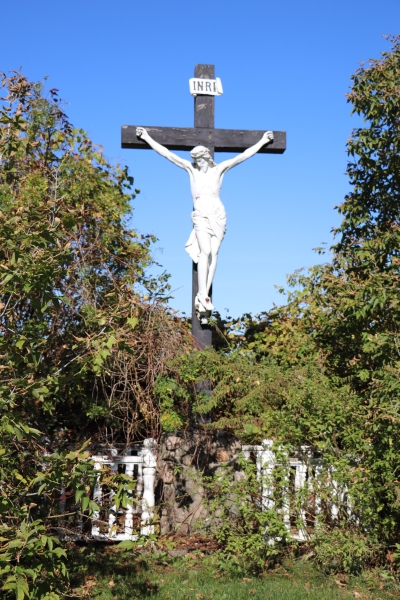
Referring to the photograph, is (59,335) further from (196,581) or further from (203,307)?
(196,581)

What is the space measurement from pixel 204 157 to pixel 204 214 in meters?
0.62

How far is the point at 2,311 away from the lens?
5500mm

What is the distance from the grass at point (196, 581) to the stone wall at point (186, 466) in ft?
1.65

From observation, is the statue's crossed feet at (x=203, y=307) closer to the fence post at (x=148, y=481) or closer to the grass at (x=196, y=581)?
the fence post at (x=148, y=481)

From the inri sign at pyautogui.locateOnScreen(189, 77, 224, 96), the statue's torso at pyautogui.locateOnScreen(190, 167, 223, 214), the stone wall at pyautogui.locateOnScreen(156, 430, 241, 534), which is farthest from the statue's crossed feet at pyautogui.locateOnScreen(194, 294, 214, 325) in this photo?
the inri sign at pyautogui.locateOnScreen(189, 77, 224, 96)

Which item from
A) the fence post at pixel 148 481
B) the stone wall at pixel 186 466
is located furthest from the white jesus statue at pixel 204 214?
the fence post at pixel 148 481

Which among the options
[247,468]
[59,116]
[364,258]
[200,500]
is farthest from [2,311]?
[59,116]

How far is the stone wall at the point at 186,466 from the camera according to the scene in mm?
7312

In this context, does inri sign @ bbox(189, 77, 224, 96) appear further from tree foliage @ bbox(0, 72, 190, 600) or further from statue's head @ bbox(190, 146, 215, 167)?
tree foliage @ bbox(0, 72, 190, 600)

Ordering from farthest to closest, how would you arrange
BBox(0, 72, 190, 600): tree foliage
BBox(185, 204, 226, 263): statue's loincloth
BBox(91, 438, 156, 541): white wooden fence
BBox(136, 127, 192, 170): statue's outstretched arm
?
BBox(136, 127, 192, 170): statue's outstretched arm < BBox(185, 204, 226, 263): statue's loincloth < BBox(91, 438, 156, 541): white wooden fence < BBox(0, 72, 190, 600): tree foliage

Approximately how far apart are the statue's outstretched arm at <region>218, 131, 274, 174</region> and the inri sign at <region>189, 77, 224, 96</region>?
70cm

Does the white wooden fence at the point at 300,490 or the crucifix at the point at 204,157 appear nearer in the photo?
the white wooden fence at the point at 300,490

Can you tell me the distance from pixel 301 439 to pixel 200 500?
130 cm

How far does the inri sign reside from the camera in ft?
27.7
